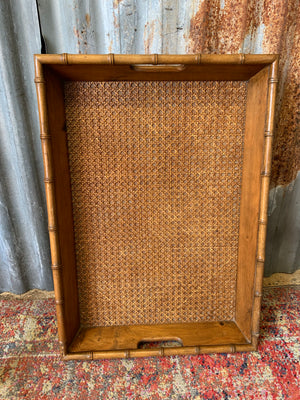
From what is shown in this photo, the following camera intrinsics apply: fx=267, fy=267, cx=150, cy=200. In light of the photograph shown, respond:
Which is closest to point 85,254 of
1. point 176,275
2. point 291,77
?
point 176,275

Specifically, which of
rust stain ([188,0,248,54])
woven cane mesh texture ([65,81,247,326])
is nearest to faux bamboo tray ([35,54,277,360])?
woven cane mesh texture ([65,81,247,326])

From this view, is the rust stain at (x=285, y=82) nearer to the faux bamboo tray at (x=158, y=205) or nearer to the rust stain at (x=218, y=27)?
the rust stain at (x=218, y=27)

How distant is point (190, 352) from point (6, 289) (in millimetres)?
1006

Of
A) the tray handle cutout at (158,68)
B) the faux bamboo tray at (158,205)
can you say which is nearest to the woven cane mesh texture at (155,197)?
the faux bamboo tray at (158,205)

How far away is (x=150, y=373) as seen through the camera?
99 centimetres

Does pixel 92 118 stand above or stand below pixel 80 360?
above

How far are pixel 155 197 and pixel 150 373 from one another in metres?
0.67

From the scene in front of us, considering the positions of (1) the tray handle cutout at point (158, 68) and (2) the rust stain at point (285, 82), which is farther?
(2) the rust stain at point (285, 82)

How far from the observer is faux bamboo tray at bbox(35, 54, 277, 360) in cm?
98

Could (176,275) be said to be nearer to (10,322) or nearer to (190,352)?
(190,352)

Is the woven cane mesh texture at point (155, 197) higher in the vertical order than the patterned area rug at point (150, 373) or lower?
higher

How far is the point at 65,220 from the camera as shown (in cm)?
103

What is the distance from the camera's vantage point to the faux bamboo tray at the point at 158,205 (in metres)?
0.98

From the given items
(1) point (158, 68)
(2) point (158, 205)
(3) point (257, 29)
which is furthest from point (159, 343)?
(3) point (257, 29)
